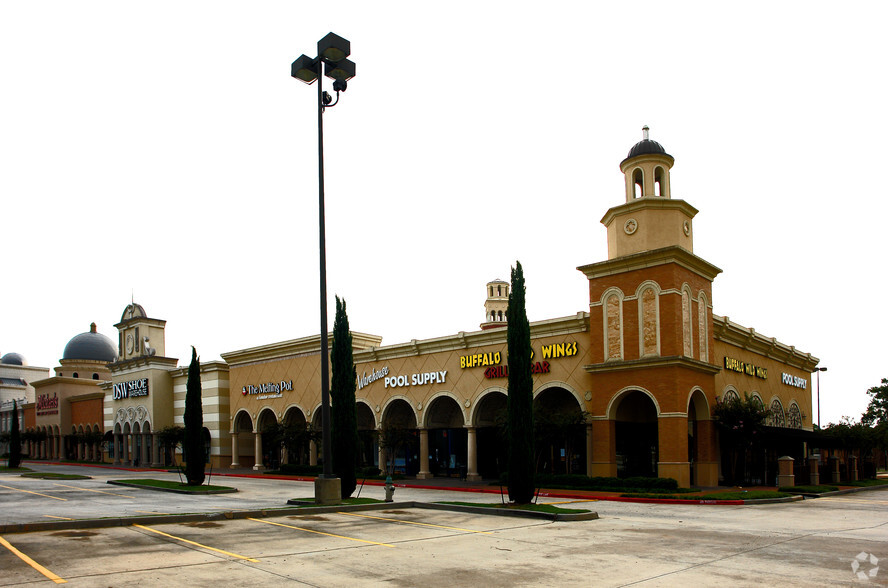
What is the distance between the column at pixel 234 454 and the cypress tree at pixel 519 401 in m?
35.5

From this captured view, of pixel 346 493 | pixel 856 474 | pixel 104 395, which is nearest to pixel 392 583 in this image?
pixel 346 493

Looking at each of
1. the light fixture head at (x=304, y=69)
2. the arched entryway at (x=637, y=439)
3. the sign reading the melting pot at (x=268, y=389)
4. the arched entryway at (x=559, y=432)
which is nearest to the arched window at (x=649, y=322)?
the arched entryway at (x=637, y=439)

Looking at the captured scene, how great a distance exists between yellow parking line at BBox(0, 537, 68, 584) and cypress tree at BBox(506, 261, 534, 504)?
13496 millimetres

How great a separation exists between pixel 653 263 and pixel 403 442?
694 inches

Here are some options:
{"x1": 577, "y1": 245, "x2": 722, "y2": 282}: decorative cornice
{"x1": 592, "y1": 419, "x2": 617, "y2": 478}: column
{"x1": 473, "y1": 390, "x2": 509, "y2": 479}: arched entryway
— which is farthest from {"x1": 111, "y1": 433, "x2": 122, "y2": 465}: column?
{"x1": 577, "y1": 245, "x2": 722, "y2": 282}: decorative cornice

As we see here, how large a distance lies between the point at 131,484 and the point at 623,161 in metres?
27.7

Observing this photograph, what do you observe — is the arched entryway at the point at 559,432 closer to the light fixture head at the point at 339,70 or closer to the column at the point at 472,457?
the column at the point at 472,457

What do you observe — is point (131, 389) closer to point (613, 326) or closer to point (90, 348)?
point (90, 348)

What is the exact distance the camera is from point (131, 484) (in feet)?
113

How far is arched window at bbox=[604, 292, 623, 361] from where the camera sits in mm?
33094

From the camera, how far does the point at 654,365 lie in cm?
3147

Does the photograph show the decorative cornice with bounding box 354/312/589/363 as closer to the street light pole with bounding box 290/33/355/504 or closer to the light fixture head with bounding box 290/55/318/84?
the street light pole with bounding box 290/33/355/504

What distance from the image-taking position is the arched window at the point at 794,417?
44562 millimetres

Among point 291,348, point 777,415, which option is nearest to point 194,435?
point 291,348
